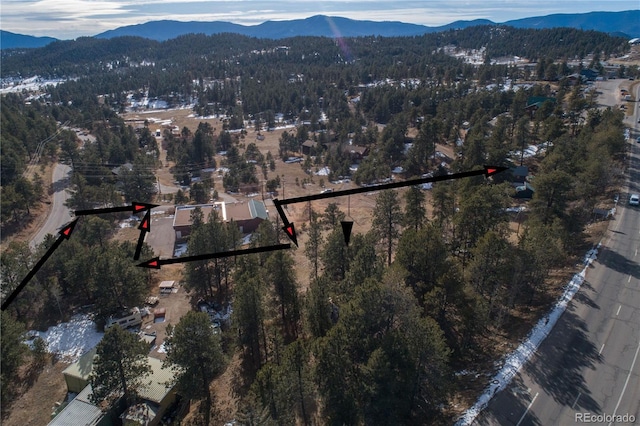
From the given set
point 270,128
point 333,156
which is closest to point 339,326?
point 333,156

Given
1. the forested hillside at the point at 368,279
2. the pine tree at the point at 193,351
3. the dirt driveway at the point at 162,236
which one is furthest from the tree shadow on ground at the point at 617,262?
the dirt driveway at the point at 162,236

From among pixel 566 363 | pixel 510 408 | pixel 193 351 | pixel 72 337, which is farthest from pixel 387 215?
pixel 72 337

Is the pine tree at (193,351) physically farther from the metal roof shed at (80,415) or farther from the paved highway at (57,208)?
the paved highway at (57,208)

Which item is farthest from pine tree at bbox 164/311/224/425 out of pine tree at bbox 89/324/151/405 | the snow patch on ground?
the snow patch on ground

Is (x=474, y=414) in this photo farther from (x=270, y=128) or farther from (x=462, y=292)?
(x=270, y=128)

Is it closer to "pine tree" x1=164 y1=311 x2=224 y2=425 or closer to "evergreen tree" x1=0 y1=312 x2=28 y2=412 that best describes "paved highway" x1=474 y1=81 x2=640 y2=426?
"pine tree" x1=164 y1=311 x2=224 y2=425

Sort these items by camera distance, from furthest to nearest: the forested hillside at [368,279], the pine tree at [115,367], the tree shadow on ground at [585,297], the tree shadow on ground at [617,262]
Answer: the tree shadow on ground at [617,262] → the tree shadow on ground at [585,297] → the pine tree at [115,367] → the forested hillside at [368,279]
